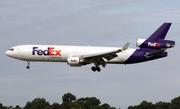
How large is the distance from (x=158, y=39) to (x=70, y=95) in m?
104

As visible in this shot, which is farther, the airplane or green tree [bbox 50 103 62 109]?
green tree [bbox 50 103 62 109]

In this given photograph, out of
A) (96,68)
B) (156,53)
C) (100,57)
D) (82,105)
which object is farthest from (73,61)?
(82,105)

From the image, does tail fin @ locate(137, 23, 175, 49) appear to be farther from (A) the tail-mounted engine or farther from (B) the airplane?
(A) the tail-mounted engine

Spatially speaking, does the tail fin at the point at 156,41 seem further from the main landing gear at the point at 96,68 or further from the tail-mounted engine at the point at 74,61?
the tail-mounted engine at the point at 74,61

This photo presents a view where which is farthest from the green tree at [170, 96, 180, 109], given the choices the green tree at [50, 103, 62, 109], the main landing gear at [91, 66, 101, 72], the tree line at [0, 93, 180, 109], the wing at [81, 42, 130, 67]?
the wing at [81, 42, 130, 67]

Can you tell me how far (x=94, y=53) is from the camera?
86.9 metres

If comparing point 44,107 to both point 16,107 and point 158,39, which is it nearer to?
point 16,107

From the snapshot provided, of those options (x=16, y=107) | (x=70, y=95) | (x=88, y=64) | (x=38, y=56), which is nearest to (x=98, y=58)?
(x=88, y=64)

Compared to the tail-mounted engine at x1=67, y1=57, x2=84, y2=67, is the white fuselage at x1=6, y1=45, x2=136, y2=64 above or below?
above

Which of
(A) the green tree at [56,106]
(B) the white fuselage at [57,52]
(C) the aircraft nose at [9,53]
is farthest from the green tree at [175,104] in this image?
(C) the aircraft nose at [9,53]

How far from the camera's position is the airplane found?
85.9 metres

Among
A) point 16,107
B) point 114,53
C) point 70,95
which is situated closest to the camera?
point 114,53

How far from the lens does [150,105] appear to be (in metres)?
165

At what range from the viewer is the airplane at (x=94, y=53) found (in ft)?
282
